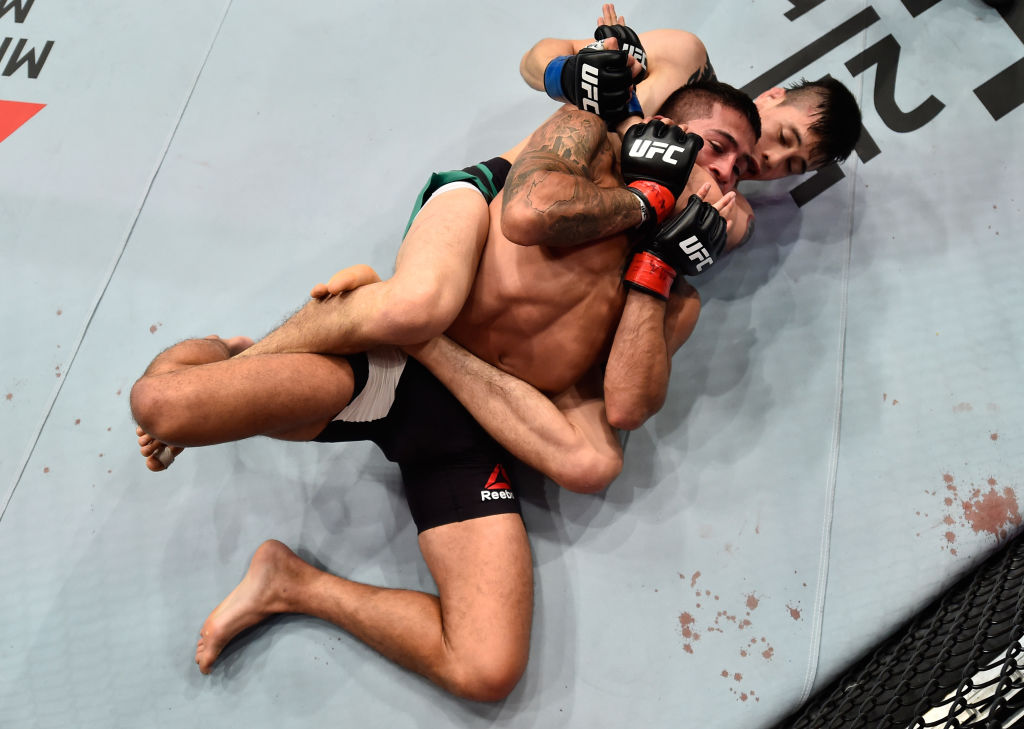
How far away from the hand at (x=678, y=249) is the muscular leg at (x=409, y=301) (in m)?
0.44

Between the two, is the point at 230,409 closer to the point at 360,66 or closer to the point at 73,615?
the point at 73,615

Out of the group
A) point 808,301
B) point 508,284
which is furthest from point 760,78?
point 508,284

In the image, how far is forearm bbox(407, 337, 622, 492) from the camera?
1836 mm

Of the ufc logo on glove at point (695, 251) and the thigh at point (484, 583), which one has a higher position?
the ufc logo on glove at point (695, 251)

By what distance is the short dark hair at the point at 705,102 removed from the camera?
75.9 inches

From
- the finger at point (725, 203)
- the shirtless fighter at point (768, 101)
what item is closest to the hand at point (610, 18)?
the shirtless fighter at point (768, 101)

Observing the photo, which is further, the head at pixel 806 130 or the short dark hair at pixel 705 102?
the head at pixel 806 130

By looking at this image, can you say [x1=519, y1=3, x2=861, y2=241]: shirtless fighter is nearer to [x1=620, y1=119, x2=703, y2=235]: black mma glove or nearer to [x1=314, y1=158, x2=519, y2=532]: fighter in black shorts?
[x1=620, y1=119, x2=703, y2=235]: black mma glove

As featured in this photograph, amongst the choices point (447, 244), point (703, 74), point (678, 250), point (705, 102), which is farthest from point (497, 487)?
point (703, 74)

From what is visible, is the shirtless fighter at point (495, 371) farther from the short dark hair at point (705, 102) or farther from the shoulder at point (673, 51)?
the shoulder at point (673, 51)

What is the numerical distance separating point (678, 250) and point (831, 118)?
759 mm

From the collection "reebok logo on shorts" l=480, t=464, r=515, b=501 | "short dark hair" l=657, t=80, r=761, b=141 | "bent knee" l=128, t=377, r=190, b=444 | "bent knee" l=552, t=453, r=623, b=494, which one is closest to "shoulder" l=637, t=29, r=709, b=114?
"short dark hair" l=657, t=80, r=761, b=141

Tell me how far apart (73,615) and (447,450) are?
121 cm

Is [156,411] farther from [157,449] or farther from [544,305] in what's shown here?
[544,305]
